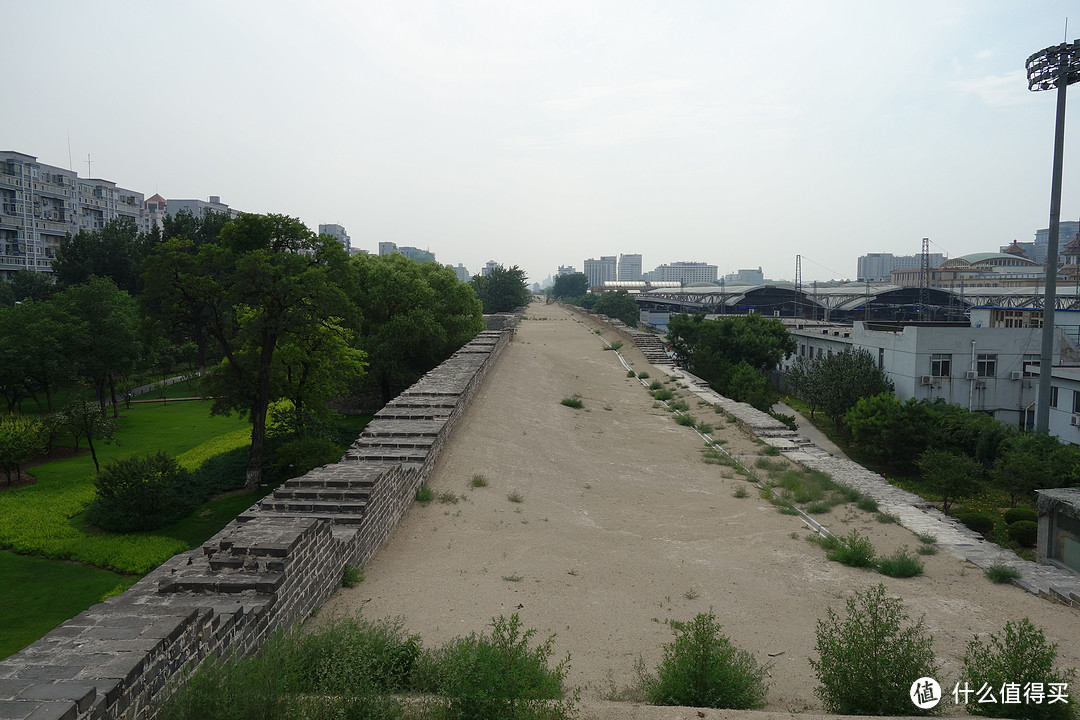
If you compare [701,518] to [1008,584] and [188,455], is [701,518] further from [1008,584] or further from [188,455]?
[188,455]

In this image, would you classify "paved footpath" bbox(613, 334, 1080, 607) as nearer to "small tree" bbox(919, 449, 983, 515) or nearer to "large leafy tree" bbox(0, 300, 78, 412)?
"small tree" bbox(919, 449, 983, 515)

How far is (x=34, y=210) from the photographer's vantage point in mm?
49094

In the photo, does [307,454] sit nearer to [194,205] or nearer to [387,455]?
[387,455]

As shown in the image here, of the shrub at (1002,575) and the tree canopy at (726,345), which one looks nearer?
the shrub at (1002,575)

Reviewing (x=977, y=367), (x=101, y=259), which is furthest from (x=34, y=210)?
(x=977, y=367)

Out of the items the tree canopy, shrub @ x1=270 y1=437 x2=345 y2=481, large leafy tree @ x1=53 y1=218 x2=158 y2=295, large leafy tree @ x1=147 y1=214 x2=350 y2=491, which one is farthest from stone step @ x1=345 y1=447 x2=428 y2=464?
large leafy tree @ x1=53 y1=218 x2=158 y2=295

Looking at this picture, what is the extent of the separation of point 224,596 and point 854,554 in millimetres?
6206

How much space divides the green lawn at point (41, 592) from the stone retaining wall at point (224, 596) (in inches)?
210

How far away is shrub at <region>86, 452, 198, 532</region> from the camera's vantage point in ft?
A: 43.9

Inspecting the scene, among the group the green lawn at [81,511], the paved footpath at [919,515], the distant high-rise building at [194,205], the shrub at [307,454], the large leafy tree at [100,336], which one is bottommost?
the green lawn at [81,511]

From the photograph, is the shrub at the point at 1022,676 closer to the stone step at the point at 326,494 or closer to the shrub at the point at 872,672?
the shrub at the point at 872,672

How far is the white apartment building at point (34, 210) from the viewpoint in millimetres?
46656

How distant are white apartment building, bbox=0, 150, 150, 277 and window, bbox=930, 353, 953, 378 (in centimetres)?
5652

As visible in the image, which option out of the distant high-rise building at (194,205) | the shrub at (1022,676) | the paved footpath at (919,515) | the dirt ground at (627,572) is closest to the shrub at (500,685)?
the dirt ground at (627,572)
